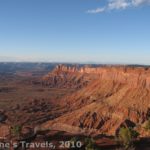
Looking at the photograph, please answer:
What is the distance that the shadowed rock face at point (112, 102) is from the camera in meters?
75.9

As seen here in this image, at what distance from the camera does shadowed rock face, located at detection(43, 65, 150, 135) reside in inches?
2990

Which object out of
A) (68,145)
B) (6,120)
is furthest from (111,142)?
(6,120)

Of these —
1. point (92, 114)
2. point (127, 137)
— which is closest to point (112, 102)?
point (92, 114)

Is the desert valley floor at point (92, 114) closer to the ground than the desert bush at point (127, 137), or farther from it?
closer to the ground

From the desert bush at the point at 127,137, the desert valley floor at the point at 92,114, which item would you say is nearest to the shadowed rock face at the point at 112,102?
the desert valley floor at the point at 92,114

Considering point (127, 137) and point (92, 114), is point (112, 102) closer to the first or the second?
point (92, 114)

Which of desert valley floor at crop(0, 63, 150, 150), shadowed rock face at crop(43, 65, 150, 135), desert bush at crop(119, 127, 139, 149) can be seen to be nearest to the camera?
desert bush at crop(119, 127, 139, 149)

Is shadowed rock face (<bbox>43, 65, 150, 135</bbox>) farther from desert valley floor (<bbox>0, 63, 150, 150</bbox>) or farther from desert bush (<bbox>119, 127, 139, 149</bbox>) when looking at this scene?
desert bush (<bbox>119, 127, 139, 149</bbox>)

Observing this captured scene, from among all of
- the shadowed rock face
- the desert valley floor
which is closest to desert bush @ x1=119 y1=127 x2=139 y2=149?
the desert valley floor

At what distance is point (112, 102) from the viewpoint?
8838 centimetres

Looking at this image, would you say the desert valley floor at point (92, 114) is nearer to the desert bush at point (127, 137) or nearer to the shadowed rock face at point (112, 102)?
the shadowed rock face at point (112, 102)

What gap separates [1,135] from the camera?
49.3 m

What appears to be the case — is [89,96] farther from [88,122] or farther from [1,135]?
[1,135]

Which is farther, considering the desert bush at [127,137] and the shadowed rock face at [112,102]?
the shadowed rock face at [112,102]
